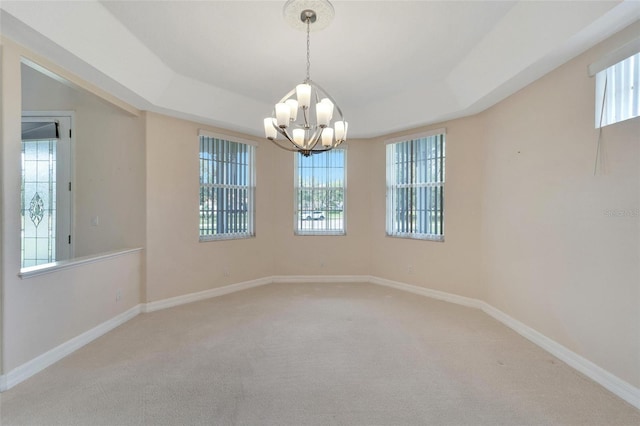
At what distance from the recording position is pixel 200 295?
4125mm

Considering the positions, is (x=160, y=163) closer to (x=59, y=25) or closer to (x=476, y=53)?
(x=59, y=25)

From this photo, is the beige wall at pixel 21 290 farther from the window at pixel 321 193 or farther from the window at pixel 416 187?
the window at pixel 416 187

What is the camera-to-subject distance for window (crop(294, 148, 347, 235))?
16.5 feet

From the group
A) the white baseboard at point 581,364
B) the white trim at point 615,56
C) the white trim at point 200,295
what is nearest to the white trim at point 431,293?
the white baseboard at point 581,364

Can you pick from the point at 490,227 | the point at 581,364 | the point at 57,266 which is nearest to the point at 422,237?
the point at 490,227

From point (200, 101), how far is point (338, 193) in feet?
8.24

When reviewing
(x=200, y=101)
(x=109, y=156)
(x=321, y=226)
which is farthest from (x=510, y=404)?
(x=109, y=156)

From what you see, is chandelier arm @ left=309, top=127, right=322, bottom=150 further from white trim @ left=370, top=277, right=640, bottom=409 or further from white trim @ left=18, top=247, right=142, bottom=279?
white trim @ left=370, top=277, right=640, bottom=409

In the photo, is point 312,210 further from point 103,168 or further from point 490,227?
point 103,168

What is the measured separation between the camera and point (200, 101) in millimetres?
3768

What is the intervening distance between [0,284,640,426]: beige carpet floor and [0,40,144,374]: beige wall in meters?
0.22

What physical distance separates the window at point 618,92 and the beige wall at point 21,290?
4301 millimetres

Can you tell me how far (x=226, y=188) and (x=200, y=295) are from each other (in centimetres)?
160

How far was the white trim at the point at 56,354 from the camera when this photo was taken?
6.88ft
